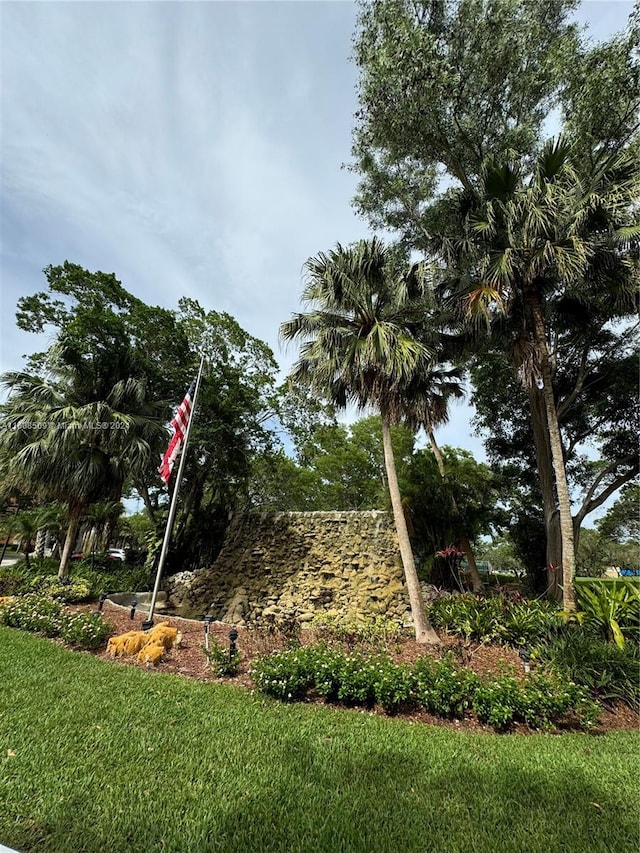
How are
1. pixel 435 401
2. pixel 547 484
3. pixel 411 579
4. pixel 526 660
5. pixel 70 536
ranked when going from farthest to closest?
pixel 70 536, pixel 547 484, pixel 435 401, pixel 411 579, pixel 526 660

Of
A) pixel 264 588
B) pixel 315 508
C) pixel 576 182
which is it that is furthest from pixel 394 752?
pixel 315 508

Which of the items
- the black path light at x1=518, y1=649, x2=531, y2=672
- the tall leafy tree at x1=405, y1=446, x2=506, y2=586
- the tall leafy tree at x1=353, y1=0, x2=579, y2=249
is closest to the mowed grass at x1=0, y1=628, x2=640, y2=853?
the black path light at x1=518, y1=649, x2=531, y2=672

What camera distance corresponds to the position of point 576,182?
261 inches

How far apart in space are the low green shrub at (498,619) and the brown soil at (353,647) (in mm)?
243

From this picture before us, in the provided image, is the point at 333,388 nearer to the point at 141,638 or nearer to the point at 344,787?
the point at 141,638

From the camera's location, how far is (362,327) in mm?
7488

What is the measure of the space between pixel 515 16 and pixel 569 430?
1026 centimetres

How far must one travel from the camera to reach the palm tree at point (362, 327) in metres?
7.07

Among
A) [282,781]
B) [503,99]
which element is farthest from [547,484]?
[503,99]

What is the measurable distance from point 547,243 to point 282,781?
8.19 metres

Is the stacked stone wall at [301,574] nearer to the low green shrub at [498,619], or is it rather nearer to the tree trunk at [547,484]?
the low green shrub at [498,619]

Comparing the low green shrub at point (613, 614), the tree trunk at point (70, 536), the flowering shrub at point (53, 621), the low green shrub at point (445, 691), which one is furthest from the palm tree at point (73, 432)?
the low green shrub at point (613, 614)

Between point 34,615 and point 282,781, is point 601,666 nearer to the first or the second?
point 282,781

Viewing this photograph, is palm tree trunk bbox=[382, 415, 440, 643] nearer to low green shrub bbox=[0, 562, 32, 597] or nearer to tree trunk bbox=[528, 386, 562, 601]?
tree trunk bbox=[528, 386, 562, 601]
